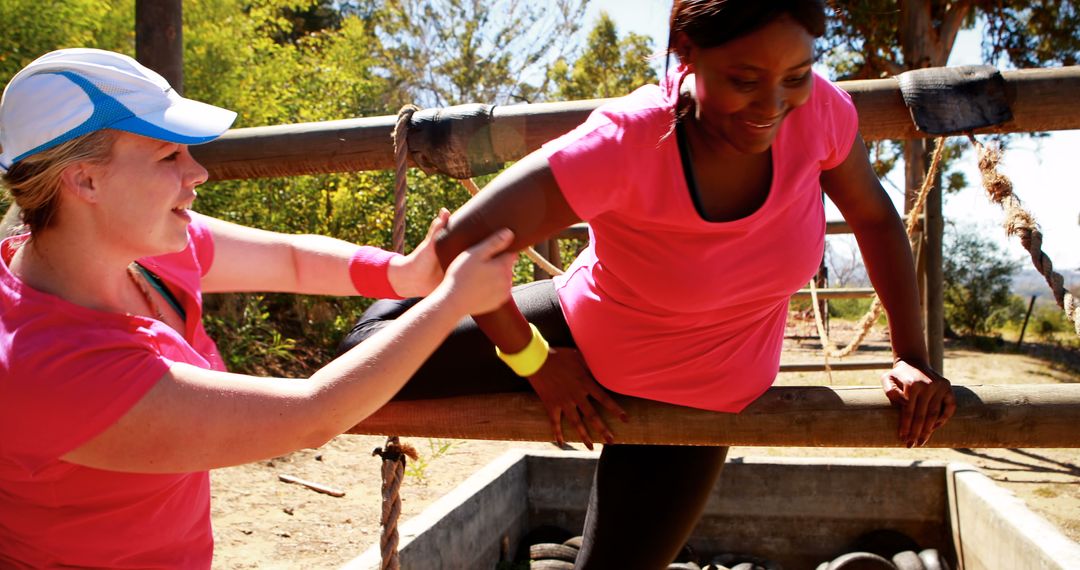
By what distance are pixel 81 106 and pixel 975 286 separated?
13433 mm

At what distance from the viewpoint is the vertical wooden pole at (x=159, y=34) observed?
389cm

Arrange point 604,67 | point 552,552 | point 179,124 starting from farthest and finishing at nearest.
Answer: point 604,67 → point 552,552 → point 179,124

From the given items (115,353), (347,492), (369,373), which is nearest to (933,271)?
(347,492)

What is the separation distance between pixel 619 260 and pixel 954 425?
746 millimetres

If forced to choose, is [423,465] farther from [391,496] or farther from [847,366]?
[391,496]

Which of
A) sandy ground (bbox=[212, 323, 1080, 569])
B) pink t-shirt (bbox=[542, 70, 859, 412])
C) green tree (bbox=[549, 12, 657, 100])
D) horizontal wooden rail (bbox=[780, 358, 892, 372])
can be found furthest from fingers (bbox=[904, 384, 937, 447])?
green tree (bbox=[549, 12, 657, 100])

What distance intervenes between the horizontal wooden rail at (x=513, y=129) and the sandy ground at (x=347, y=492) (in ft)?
6.62

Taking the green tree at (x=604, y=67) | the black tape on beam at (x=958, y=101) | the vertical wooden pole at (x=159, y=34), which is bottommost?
the black tape on beam at (x=958, y=101)

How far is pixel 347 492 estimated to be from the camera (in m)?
4.83

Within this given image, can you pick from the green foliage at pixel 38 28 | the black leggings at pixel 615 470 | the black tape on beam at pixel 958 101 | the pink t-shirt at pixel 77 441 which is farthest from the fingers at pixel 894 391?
the green foliage at pixel 38 28

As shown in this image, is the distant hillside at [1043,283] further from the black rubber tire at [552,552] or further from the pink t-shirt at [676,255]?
the black rubber tire at [552,552]

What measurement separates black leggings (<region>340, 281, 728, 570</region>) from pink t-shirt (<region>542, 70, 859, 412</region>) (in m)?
0.17

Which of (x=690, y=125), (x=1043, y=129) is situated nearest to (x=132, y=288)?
(x=690, y=125)

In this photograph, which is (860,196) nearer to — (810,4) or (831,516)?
(810,4)
